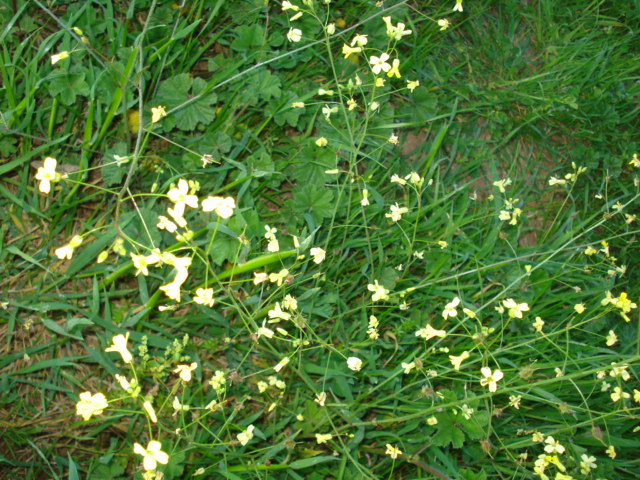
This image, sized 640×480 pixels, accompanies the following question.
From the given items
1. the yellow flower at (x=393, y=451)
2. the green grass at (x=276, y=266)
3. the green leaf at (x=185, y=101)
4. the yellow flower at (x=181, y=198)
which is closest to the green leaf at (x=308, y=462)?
the green grass at (x=276, y=266)

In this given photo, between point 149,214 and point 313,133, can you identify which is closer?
point 149,214

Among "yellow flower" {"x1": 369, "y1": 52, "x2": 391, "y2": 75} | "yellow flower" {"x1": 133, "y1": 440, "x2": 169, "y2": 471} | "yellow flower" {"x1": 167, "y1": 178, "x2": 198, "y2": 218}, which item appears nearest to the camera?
"yellow flower" {"x1": 133, "y1": 440, "x2": 169, "y2": 471}

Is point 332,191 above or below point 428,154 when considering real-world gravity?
above

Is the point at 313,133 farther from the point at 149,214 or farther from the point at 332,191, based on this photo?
the point at 149,214

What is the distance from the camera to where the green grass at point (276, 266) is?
2301mm

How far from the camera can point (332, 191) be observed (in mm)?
2480

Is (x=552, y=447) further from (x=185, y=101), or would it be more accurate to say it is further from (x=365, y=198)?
(x=185, y=101)

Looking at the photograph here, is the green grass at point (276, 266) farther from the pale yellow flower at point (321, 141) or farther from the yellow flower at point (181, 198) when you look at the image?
the yellow flower at point (181, 198)

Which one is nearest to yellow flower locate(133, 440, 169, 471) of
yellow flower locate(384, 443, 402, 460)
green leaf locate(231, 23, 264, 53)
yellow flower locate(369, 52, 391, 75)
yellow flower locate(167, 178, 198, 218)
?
yellow flower locate(167, 178, 198, 218)

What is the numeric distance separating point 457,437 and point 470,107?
1673 millimetres

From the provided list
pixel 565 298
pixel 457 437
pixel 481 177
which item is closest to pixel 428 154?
pixel 481 177

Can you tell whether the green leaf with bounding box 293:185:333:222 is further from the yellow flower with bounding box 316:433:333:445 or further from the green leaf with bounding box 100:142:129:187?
the yellow flower with bounding box 316:433:333:445

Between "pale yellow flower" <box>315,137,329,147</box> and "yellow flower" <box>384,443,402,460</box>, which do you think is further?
"pale yellow flower" <box>315,137,329,147</box>

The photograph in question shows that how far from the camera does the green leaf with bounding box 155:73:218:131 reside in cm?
251
